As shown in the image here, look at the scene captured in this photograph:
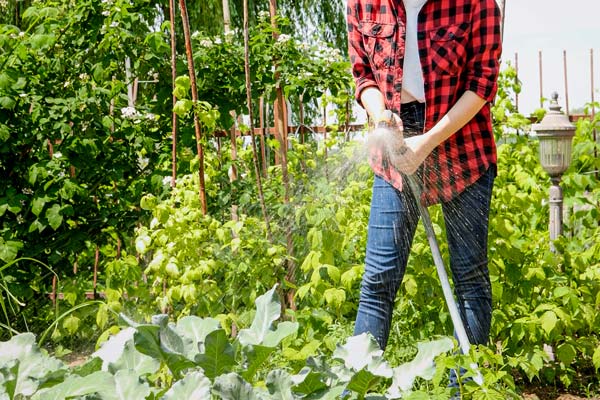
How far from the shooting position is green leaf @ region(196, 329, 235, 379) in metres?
1.08

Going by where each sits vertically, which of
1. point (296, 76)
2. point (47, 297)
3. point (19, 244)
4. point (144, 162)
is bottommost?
point (47, 297)

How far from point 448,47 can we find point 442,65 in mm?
55

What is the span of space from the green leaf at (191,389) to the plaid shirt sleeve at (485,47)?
1.46 metres

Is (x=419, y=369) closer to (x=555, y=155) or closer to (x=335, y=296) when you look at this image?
(x=335, y=296)

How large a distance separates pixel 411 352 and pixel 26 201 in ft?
6.50

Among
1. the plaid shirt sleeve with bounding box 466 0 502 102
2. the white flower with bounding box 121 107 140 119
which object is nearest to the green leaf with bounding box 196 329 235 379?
the plaid shirt sleeve with bounding box 466 0 502 102

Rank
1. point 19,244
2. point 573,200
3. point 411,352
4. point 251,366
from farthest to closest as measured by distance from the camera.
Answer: point 573,200 < point 19,244 < point 411,352 < point 251,366

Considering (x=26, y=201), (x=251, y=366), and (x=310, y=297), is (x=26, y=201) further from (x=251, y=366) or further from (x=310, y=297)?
(x=251, y=366)

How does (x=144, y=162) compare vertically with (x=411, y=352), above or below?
above

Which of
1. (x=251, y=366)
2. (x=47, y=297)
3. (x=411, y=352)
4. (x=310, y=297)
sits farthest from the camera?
(x=47, y=297)

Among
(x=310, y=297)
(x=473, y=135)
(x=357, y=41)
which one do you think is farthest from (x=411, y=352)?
(x=357, y=41)

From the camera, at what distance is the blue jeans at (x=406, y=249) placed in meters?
2.29

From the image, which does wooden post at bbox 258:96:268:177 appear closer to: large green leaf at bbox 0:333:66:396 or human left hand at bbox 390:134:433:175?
human left hand at bbox 390:134:433:175

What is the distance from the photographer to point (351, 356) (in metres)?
1.18
